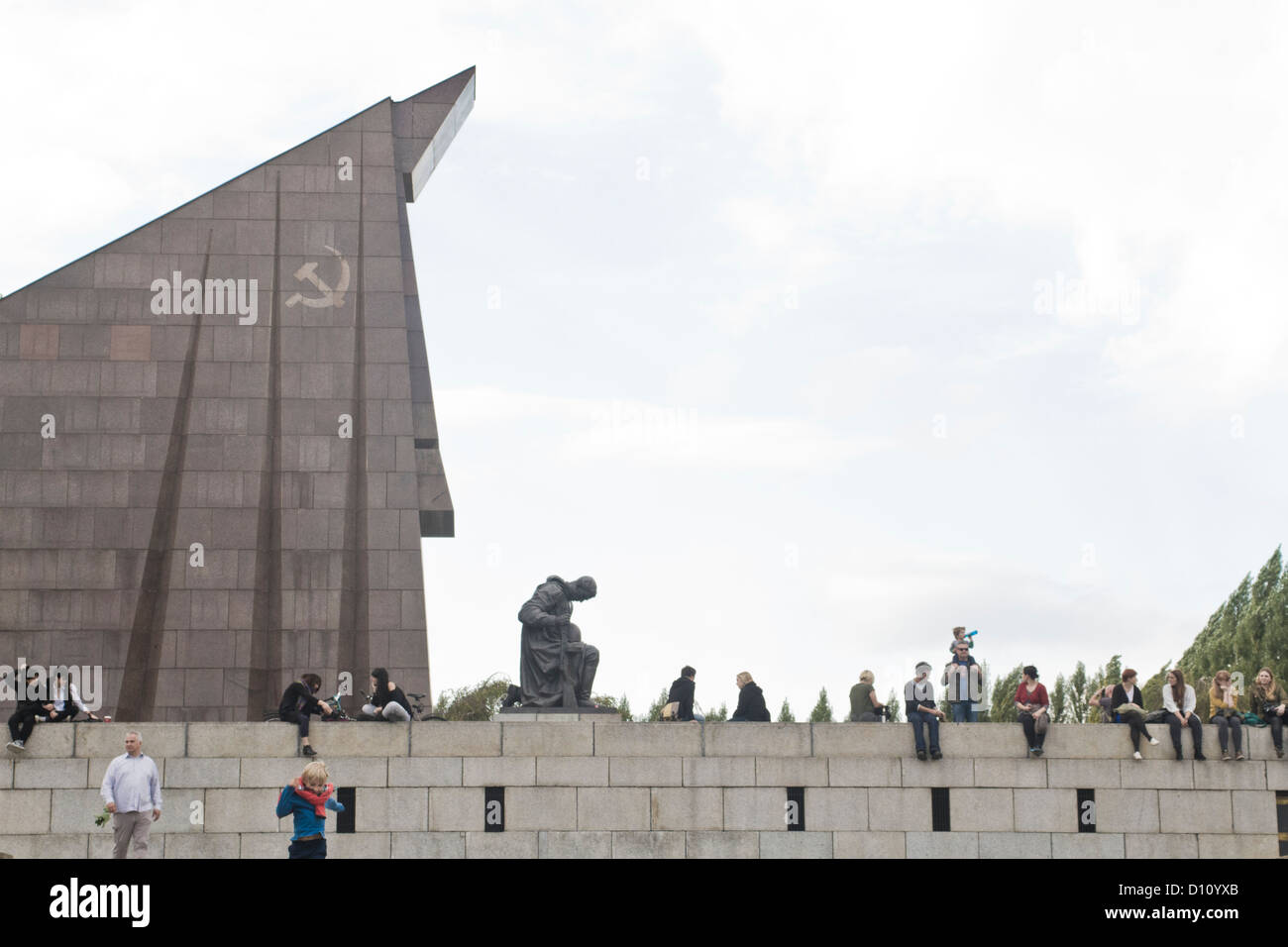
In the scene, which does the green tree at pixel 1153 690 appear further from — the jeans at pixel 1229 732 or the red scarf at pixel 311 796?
the red scarf at pixel 311 796

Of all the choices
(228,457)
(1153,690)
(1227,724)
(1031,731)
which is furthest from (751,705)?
(1153,690)

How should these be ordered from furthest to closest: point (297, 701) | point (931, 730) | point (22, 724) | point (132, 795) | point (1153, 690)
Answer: point (1153, 690) < point (931, 730) < point (297, 701) < point (22, 724) < point (132, 795)

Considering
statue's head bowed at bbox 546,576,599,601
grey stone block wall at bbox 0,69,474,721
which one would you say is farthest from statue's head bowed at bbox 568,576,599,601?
grey stone block wall at bbox 0,69,474,721

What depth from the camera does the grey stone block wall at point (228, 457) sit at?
30625 millimetres

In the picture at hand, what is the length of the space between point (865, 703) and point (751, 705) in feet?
5.41

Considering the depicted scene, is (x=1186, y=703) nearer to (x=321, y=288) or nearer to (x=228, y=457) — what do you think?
(x=228, y=457)

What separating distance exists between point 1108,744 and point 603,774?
7.06 metres

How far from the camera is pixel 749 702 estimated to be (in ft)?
79.6

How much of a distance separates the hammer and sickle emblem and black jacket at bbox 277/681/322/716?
11.6 meters

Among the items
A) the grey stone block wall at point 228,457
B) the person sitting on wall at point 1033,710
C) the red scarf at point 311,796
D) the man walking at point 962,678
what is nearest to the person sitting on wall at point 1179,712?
the person sitting on wall at point 1033,710

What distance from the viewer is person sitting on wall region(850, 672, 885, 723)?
2427cm

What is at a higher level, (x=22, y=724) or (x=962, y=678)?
(x=962, y=678)
